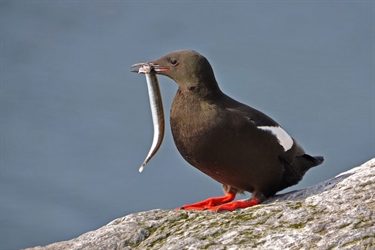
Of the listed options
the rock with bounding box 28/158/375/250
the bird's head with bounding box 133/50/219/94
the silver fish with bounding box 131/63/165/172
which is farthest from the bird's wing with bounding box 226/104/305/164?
the rock with bounding box 28/158/375/250

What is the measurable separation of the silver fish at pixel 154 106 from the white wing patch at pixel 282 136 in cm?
96

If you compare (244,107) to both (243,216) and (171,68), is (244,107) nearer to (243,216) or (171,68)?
Result: (171,68)

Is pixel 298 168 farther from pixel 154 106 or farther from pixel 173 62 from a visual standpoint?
pixel 173 62

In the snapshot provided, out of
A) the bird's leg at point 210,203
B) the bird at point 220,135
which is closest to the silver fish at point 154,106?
the bird at point 220,135

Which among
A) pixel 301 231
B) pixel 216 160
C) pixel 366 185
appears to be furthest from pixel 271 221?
pixel 216 160

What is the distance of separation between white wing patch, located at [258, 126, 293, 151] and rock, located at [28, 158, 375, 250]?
1190mm

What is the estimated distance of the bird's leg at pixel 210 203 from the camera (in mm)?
7094

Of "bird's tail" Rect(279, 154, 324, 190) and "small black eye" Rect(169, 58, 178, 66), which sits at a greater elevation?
"small black eye" Rect(169, 58, 178, 66)

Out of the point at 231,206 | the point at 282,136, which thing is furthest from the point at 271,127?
the point at 231,206

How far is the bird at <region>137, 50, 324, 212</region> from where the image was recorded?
23.5 feet

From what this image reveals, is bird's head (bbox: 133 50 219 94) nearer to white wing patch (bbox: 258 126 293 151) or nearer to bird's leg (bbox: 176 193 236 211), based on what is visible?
white wing patch (bbox: 258 126 293 151)

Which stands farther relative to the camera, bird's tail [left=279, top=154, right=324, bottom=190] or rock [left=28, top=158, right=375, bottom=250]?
bird's tail [left=279, top=154, right=324, bottom=190]

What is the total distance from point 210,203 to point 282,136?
3.20ft

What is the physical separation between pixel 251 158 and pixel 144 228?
1.66 metres
